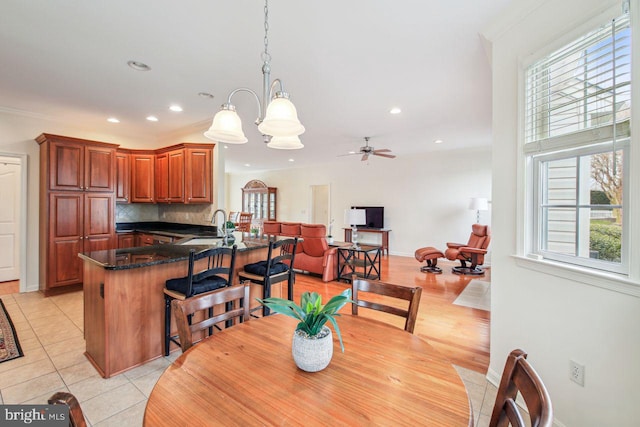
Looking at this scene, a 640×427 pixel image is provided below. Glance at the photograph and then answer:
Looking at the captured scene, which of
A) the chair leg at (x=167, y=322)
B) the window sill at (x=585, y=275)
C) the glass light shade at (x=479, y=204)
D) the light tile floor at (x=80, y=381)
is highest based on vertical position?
the glass light shade at (x=479, y=204)

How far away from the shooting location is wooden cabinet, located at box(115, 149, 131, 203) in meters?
4.84

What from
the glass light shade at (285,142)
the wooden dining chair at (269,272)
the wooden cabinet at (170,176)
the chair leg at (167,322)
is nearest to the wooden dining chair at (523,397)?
the glass light shade at (285,142)

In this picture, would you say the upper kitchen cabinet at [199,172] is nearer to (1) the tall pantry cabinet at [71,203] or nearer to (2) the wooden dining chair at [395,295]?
(1) the tall pantry cabinet at [71,203]

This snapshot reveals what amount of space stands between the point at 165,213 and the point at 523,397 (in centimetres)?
609

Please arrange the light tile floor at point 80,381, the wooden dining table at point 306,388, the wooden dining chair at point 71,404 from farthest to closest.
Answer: the light tile floor at point 80,381
the wooden dining table at point 306,388
the wooden dining chair at point 71,404

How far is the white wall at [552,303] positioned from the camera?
1352 millimetres

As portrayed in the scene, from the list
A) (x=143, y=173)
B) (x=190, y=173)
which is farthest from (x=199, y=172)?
(x=143, y=173)

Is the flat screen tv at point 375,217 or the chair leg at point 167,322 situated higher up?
the flat screen tv at point 375,217

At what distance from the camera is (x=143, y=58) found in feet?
8.41

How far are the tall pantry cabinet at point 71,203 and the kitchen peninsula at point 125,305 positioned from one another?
2.19m

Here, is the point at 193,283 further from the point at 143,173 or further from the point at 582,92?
the point at 143,173

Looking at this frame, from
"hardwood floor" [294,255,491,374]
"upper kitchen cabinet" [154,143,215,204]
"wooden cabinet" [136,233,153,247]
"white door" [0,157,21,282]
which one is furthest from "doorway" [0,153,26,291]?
"hardwood floor" [294,255,491,374]

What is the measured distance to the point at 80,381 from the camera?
2.09m

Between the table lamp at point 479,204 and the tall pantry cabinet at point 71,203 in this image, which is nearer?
the tall pantry cabinet at point 71,203
